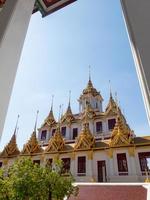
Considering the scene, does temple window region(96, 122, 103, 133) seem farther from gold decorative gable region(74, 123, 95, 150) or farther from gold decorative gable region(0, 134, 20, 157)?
gold decorative gable region(0, 134, 20, 157)

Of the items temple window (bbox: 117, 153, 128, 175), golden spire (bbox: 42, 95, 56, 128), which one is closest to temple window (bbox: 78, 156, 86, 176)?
temple window (bbox: 117, 153, 128, 175)

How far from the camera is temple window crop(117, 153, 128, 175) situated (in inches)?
457

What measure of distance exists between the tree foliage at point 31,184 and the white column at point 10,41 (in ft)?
11.9

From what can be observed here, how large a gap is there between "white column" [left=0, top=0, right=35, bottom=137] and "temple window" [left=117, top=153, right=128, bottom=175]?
11968 mm

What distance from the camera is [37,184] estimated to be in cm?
430

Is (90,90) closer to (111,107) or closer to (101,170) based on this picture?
(111,107)

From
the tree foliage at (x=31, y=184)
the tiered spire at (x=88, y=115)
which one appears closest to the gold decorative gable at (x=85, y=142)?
the tiered spire at (x=88, y=115)

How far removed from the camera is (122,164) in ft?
39.1

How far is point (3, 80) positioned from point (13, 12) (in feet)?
2.00

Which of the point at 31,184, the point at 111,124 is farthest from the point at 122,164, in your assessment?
the point at 31,184

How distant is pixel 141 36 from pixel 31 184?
14.1 ft

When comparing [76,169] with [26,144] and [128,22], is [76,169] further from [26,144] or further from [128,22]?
[128,22]

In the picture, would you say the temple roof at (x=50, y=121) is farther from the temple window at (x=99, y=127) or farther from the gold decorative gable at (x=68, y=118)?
the temple window at (x=99, y=127)

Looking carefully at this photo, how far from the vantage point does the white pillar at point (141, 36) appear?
779mm
